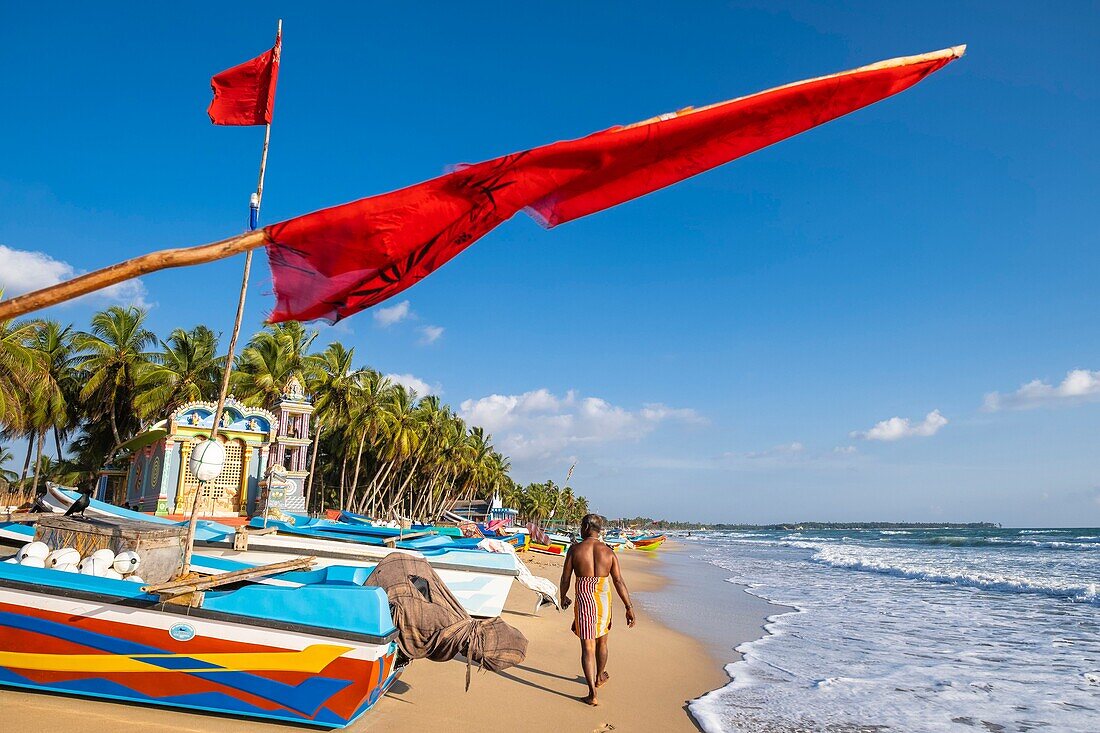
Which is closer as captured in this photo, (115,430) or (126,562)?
(126,562)

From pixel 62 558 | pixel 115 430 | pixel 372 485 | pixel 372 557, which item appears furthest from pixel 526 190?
pixel 372 485

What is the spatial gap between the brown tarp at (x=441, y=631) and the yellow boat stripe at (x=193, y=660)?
2.18 feet

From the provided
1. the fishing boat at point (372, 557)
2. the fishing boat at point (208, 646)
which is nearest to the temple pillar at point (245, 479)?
the fishing boat at point (372, 557)

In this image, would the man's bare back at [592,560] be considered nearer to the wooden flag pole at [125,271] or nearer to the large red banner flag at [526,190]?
the large red banner flag at [526,190]

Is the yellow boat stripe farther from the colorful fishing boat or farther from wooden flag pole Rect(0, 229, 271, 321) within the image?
the colorful fishing boat

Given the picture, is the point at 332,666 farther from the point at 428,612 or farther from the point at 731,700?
the point at 731,700

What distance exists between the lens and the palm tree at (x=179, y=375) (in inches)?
1155

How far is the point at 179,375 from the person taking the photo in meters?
31.0

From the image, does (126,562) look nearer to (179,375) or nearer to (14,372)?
(14,372)

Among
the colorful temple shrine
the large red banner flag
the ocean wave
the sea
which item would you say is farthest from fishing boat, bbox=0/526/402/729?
the ocean wave

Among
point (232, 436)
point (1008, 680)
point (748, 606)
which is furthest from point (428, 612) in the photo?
point (232, 436)

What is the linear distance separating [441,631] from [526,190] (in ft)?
13.7

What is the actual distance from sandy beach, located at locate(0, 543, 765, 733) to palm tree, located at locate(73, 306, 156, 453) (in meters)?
26.9

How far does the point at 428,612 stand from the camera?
5340 millimetres
